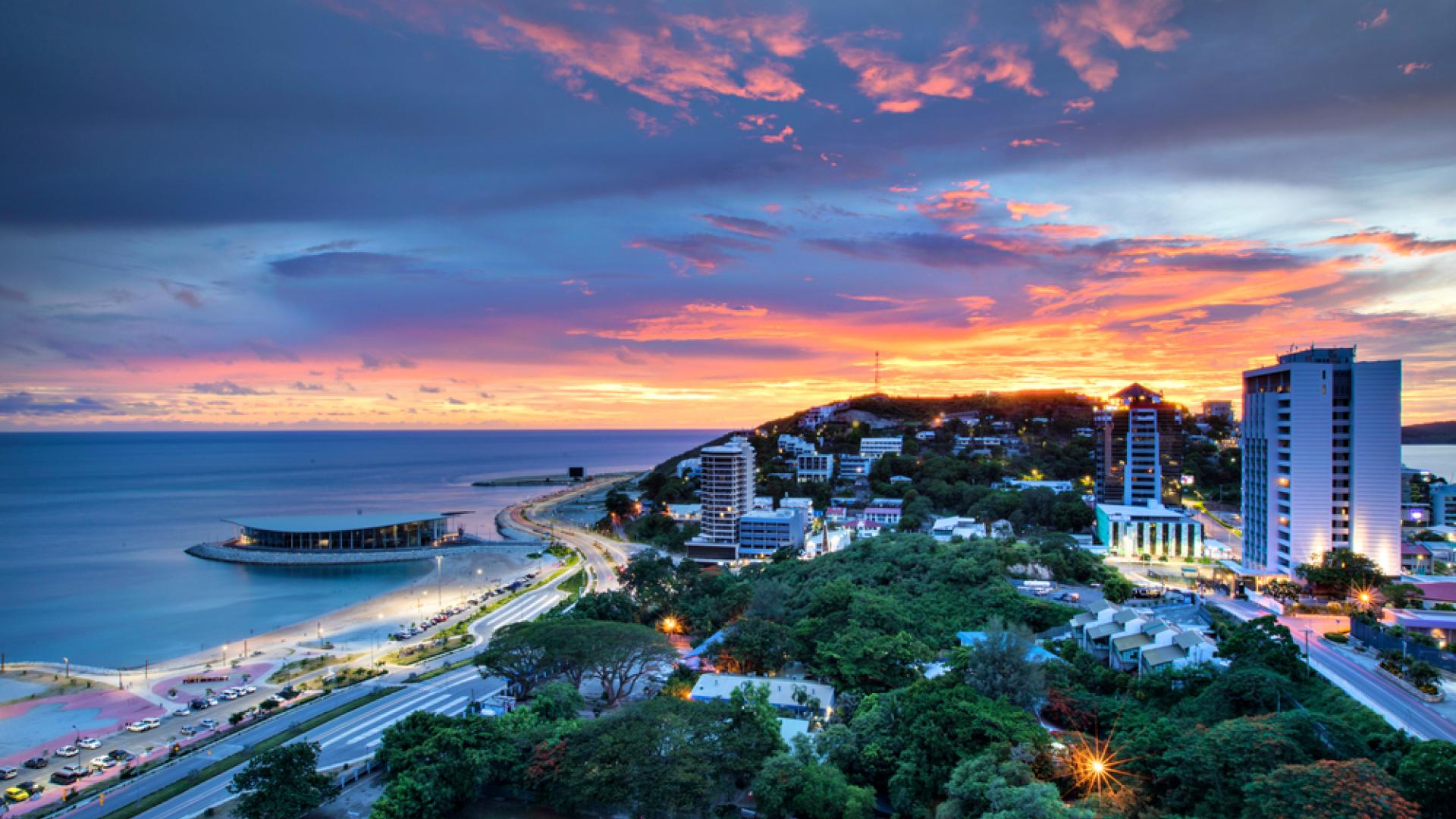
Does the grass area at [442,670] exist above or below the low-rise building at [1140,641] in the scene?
below

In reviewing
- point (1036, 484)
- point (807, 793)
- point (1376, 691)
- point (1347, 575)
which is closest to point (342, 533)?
point (807, 793)

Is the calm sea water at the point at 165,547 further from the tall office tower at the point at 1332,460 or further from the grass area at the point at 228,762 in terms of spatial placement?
the tall office tower at the point at 1332,460

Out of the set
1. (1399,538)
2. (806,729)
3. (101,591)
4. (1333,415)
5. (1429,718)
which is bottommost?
(101,591)

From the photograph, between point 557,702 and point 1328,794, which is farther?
point 557,702

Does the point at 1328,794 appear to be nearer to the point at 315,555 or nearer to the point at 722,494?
the point at 722,494

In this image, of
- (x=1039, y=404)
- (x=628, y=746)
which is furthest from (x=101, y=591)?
(x=1039, y=404)

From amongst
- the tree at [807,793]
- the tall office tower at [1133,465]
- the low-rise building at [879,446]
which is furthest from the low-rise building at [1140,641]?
the low-rise building at [879,446]

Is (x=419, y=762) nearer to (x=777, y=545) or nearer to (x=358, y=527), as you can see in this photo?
(x=777, y=545)
